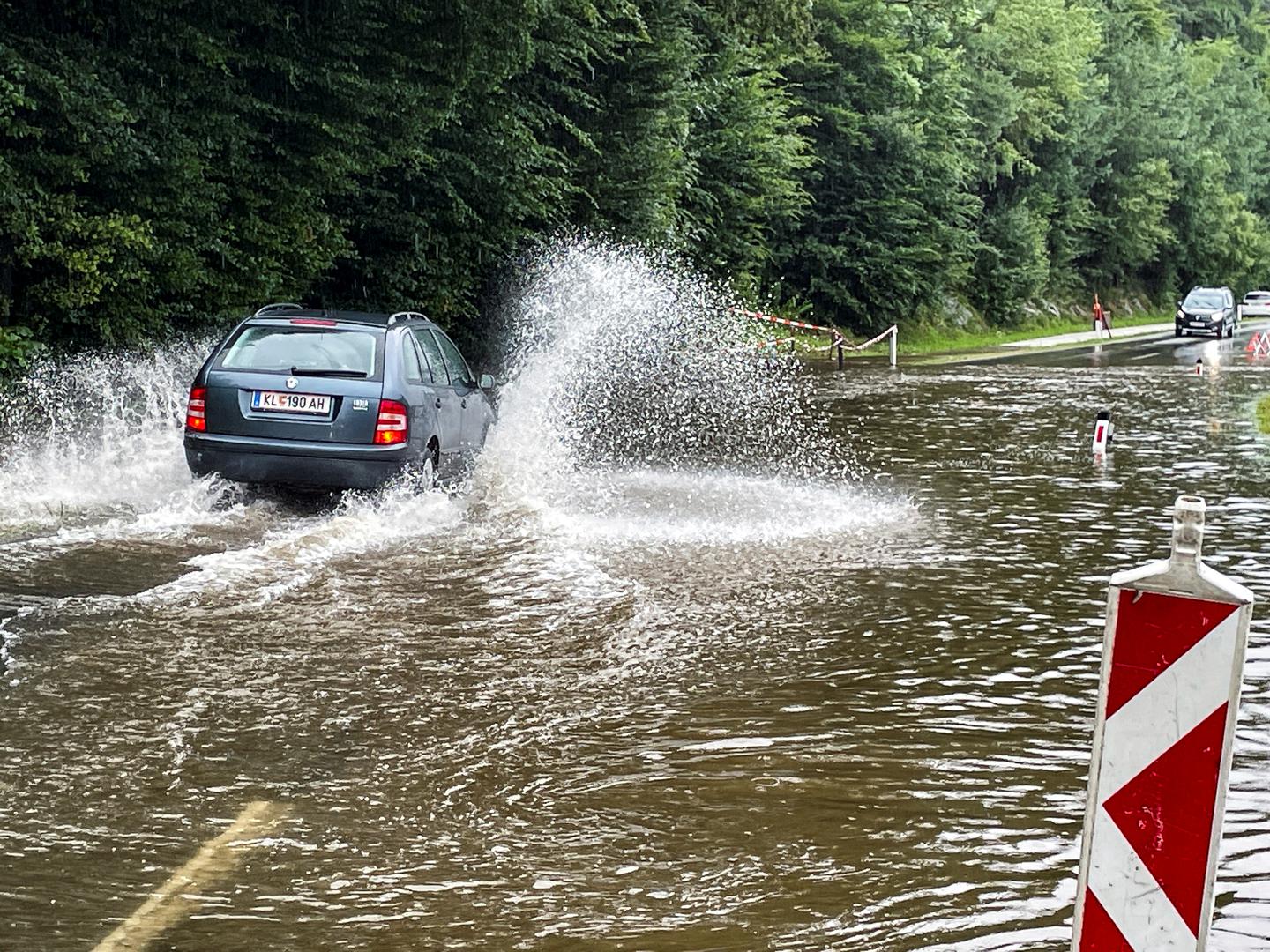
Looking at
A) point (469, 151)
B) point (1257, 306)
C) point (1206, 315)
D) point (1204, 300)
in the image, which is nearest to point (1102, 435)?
point (469, 151)

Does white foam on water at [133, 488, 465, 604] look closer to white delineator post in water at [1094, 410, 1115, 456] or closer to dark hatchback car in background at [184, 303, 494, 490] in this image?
dark hatchback car in background at [184, 303, 494, 490]

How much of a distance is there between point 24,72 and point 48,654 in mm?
10143

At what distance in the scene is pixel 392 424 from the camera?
38.9 ft

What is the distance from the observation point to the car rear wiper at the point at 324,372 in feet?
39.1

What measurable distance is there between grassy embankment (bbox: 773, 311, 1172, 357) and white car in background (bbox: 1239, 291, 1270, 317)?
1389cm

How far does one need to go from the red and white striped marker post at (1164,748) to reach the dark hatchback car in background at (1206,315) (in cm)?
5417

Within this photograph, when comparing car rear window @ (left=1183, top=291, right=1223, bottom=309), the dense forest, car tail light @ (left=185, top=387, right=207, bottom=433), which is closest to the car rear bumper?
car tail light @ (left=185, top=387, right=207, bottom=433)

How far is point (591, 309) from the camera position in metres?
28.0

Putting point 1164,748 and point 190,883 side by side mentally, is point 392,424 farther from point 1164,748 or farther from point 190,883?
point 1164,748

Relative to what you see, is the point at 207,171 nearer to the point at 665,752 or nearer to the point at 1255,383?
the point at 665,752

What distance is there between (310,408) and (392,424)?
0.61 meters

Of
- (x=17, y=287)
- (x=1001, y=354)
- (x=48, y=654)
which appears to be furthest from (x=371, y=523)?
(x=1001, y=354)

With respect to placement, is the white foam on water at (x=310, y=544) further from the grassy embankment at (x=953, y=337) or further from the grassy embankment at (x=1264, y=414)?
the grassy embankment at (x=953, y=337)

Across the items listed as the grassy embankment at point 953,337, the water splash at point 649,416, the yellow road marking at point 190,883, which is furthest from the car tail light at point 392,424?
the grassy embankment at point 953,337
